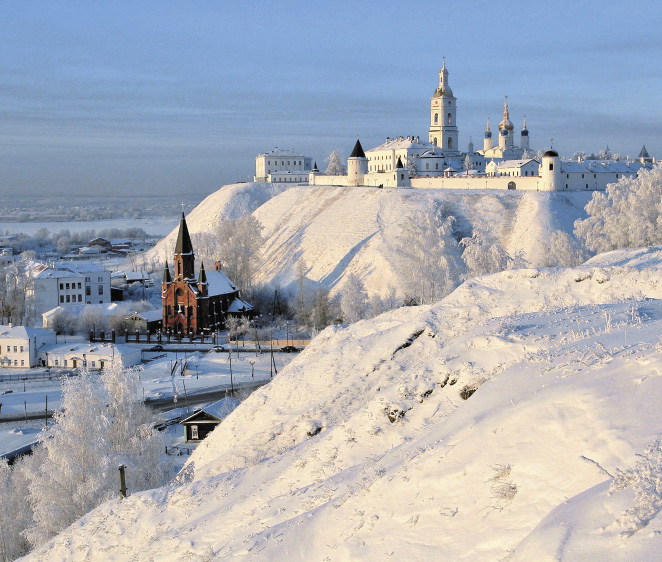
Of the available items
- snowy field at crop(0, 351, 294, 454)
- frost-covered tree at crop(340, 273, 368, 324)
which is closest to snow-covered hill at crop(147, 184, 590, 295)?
frost-covered tree at crop(340, 273, 368, 324)

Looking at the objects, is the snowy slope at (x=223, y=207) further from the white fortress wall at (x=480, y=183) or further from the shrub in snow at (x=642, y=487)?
the shrub in snow at (x=642, y=487)

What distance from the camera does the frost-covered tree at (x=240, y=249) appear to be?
259ft

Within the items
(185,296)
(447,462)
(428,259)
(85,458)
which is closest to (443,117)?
(428,259)

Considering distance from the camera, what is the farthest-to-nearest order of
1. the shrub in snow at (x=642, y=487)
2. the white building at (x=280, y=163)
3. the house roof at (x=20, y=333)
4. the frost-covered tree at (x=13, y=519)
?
the white building at (x=280, y=163) < the house roof at (x=20, y=333) < the frost-covered tree at (x=13, y=519) < the shrub in snow at (x=642, y=487)

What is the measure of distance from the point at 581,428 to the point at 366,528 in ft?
9.17

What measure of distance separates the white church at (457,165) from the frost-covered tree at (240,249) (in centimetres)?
2428

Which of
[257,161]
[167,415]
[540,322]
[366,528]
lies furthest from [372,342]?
[257,161]

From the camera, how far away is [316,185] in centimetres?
11169

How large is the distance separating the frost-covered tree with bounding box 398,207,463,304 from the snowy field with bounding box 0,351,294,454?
14.6 meters

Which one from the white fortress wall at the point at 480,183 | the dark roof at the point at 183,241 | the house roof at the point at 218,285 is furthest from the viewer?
the white fortress wall at the point at 480,183

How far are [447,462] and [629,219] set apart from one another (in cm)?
5039

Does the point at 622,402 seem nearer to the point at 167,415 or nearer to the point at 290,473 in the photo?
the point at 290,473

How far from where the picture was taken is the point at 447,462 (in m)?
9.02

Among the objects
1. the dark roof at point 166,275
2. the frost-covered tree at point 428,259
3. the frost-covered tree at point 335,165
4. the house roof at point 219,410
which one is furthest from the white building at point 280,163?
the house roof at point 219,410
